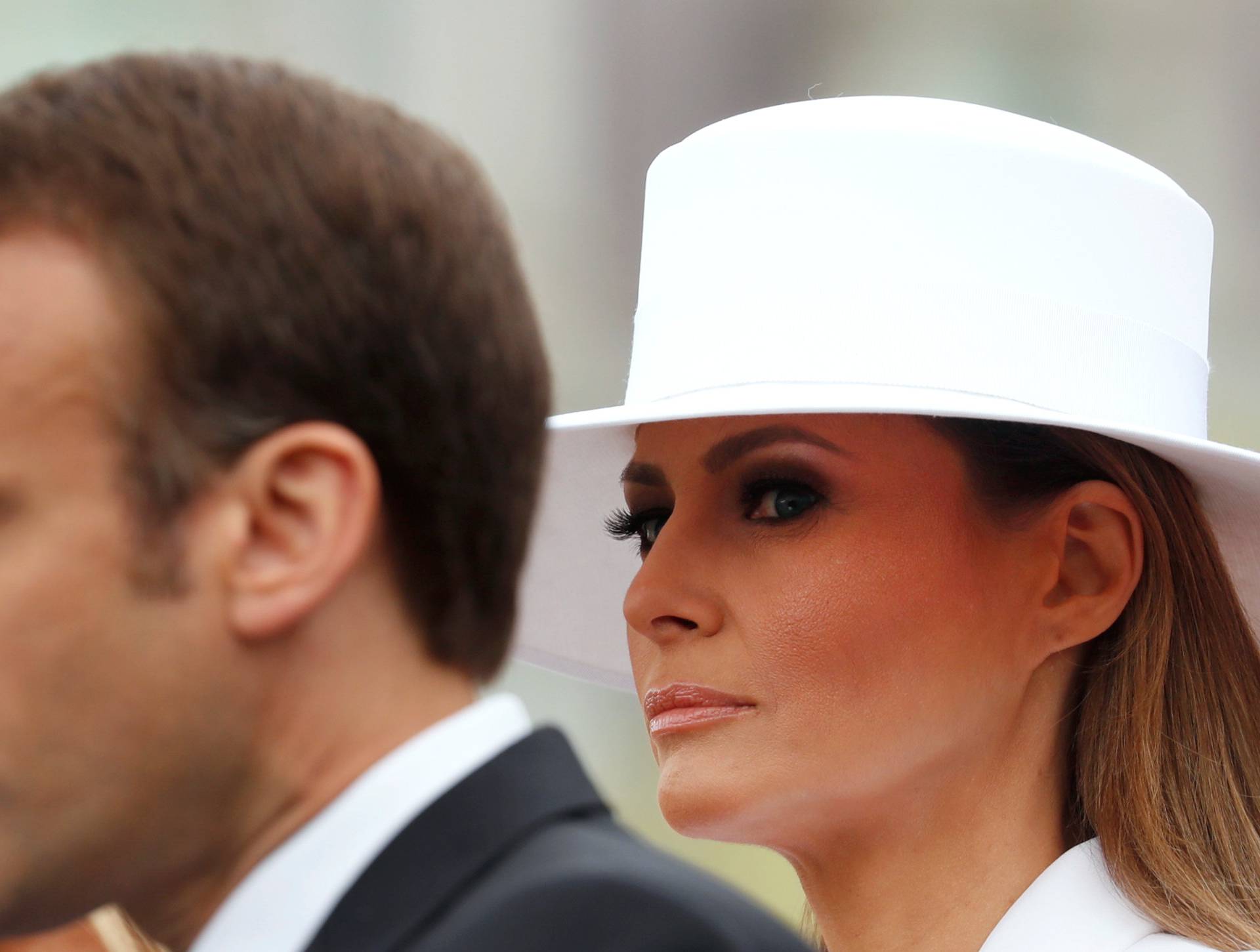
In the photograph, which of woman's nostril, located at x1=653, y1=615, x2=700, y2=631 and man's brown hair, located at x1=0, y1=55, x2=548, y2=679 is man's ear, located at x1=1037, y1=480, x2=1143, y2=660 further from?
man's brown hair, located at x1=0, y1=55, x2=548, y2=679

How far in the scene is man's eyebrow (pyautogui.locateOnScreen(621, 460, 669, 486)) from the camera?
269cm

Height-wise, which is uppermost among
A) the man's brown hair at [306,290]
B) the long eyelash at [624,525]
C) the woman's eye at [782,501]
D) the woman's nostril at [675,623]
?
the man's brown hair at [306,290]

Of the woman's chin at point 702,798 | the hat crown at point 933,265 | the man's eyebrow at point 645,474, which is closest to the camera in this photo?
the woman's chin at point 702,798

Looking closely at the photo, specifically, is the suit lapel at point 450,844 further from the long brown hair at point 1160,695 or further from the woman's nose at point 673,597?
the long brown hair at point 1160,695

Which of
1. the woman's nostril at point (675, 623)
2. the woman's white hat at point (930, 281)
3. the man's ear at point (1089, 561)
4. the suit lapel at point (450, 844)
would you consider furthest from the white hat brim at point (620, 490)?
the suit lapel at point (450, 844)

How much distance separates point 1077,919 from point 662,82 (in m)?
6.82

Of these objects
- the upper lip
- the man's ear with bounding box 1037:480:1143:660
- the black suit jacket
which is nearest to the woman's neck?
the man's ear with bounding box 1037:480:1143:660

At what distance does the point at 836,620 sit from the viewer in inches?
94.8

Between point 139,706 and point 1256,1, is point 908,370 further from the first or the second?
point 1256,1

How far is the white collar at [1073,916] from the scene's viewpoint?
2459 mm

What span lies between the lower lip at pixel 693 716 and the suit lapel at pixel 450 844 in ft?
3.25

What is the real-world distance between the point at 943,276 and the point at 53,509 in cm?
155

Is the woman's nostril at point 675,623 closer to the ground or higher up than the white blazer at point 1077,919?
higher up

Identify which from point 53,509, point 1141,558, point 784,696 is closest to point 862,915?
point 784,696
